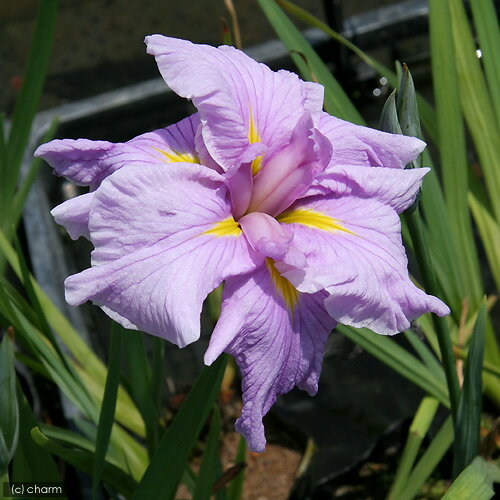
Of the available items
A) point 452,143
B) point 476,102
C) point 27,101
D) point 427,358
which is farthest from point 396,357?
point 27,101

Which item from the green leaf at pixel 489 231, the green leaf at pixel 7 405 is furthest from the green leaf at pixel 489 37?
the green leaf at pixel 7 405

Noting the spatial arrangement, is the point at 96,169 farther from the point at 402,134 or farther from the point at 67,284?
the point at 402,134

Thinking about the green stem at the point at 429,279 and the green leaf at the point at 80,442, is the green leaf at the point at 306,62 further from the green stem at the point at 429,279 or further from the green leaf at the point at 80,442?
the green leaf at the point at 80,442

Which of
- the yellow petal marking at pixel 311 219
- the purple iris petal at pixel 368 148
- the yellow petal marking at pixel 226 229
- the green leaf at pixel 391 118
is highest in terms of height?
the green leaf at pixel 391 118

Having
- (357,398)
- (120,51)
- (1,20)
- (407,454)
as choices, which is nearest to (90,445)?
(407,454)

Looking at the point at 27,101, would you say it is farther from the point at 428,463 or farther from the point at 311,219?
the point at 428,463

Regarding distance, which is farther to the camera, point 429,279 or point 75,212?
point 429,279
